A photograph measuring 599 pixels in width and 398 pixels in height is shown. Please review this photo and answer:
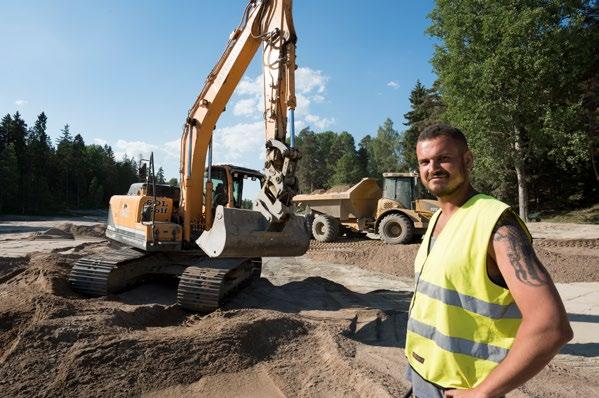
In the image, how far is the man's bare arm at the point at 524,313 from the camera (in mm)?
1234

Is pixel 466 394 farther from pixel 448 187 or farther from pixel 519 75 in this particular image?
pixel 519 75

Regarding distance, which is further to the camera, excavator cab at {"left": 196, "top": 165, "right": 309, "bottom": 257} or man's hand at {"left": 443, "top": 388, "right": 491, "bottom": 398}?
excavator cab at {"left": 196, "top": 165, "right": 309, "bottom": 257}

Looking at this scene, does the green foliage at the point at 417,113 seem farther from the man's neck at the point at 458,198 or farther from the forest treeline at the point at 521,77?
the man's neck at the point at 458,198

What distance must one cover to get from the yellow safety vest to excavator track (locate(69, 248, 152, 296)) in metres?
6.16

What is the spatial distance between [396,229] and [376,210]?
2.29m

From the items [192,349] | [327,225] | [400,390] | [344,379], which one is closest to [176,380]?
[192,349]

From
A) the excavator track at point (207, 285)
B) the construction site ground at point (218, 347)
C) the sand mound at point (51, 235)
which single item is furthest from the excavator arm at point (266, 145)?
the sand mound at point (51, 235)

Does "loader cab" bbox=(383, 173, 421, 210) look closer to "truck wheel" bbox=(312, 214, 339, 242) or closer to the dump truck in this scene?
the dump truck

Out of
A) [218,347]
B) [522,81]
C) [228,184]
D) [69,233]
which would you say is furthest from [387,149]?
[218,347]

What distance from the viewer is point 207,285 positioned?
5949 millimetres

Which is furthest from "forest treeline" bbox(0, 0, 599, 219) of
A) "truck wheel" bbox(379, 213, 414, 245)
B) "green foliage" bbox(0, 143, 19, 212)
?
"green foliage" bbox(0, 143, 19, 212)

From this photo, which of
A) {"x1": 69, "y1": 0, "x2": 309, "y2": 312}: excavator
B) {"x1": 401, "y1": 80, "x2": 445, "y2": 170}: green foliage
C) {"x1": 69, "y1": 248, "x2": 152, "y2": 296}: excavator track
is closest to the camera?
Answer: {"x1": 69, "y1": 0, "x2": 309, "y2": 312}: excavator

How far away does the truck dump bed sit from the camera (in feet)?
53.2

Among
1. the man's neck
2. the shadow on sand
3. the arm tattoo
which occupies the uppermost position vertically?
the man's neck
